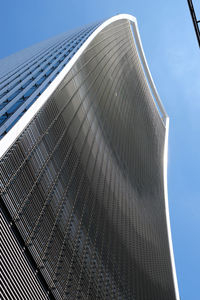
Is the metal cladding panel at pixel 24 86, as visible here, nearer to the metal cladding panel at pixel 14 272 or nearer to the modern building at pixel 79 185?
the modern building at pixel 79 185

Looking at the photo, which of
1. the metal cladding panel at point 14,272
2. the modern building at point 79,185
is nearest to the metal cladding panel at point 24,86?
the modern building at point 79,185

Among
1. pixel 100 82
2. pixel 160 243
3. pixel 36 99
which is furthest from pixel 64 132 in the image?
A: pixel 160 243

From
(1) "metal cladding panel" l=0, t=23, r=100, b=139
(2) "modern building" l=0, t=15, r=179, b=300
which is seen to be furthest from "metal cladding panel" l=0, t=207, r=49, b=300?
(1) "metal cladding panel" l=0, t=23, r=100, b=139

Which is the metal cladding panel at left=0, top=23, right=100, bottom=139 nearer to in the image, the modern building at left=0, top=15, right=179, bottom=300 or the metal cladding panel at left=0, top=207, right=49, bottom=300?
the modern building at left=0, top=15, right=179, bottom=300

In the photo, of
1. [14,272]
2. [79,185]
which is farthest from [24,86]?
[14,272]

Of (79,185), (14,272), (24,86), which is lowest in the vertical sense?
(79,185)

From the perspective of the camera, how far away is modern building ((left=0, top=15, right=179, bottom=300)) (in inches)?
957

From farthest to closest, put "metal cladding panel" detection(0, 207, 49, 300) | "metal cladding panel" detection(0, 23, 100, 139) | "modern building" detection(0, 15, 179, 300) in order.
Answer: "metal cladding panel" detection(0, 23, 100, 139) < "modern building" detection(0, 15, 179, 300) < "metal cladding panel" detection(0, 207, 49, 300)

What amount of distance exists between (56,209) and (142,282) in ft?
109

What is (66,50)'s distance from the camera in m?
53.7

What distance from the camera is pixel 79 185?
40.5 m

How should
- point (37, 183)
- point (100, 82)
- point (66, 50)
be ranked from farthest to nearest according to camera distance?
point (100, 82) < point (66, 50) < point (37, 183)

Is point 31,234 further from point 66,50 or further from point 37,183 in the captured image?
point 66,50

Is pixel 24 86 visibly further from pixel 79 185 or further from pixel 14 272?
pixel 14 272
